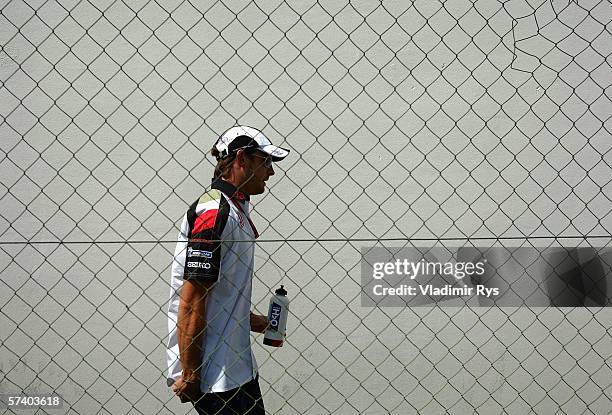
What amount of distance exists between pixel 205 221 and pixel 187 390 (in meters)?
0.58

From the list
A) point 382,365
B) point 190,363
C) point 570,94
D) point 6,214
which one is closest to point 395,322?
point 382,365

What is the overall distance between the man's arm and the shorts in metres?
0.11

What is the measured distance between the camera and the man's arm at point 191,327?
259 centimetres

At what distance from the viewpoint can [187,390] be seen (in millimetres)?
2625

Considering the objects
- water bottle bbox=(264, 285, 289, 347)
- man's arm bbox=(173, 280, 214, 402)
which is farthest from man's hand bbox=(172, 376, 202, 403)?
water bottle bbox=(264, 285, 289, 347)

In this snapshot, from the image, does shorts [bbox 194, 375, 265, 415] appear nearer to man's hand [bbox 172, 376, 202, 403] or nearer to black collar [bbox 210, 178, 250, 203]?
man's hand [bbox 172, 376, 202, 403]

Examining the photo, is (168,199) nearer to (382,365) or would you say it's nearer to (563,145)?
(382,365)

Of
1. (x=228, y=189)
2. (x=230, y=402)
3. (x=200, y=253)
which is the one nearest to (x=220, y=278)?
(x=200, y=253)

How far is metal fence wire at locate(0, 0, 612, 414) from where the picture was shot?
4316 mm

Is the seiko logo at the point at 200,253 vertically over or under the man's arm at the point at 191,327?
over

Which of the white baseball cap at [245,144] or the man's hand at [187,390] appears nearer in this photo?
the man's hand at [187,390]

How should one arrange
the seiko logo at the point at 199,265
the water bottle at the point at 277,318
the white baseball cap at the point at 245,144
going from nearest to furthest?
the seiko logo at the point at 199,265, the white baseball cap at the point at 245,144, the water bottle at the point at 277,318

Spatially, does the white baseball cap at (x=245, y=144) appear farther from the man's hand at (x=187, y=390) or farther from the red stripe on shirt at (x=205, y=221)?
the man's hand at (x=187, y=390)

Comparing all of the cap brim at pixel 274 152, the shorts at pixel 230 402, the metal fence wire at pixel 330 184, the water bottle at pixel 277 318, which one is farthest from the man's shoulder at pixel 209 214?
the metal fence wire at pixel 330 184
